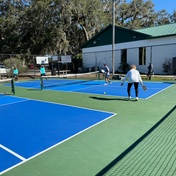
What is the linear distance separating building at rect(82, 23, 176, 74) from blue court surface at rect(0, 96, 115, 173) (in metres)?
13.1

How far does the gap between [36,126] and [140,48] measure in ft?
71.5

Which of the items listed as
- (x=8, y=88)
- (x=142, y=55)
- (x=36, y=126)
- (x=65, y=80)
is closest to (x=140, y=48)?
(x=142, y=55)

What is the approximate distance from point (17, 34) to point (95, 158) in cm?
3206

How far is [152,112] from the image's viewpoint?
285 inches

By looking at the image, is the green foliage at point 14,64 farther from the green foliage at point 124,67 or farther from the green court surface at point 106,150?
the green court surface at point 106,150

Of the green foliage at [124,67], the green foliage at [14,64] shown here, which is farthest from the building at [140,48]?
the green foliage at [14,64]

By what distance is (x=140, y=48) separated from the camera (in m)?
25.4

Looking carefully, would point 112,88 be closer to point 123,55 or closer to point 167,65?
point 167,65

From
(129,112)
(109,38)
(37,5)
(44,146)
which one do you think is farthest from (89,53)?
(44,146)

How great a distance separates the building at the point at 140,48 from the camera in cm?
2277

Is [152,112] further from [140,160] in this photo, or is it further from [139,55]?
[139,55]

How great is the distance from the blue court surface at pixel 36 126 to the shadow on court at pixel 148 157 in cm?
164

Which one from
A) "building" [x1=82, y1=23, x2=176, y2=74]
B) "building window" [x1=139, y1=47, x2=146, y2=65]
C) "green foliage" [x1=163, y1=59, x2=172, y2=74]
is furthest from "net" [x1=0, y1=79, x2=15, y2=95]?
"green foliage" [x1=163, y1=59, x2=172, y2=74]

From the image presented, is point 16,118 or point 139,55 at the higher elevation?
point 139,55
